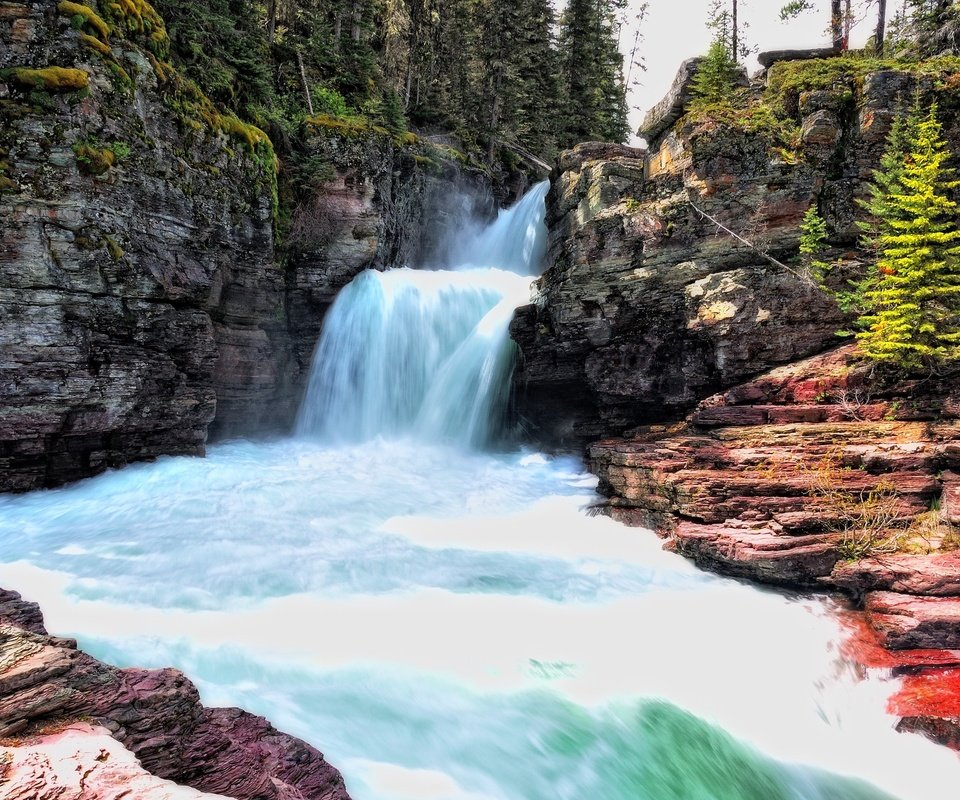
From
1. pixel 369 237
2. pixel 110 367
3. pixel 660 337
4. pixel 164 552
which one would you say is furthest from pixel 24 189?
pixel 660 337

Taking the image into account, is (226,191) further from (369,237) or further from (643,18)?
(643,18)

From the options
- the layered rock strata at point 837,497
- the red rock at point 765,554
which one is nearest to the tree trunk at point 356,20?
the layered rock strata at point 837,497

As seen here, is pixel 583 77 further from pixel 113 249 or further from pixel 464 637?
pixel 464 637

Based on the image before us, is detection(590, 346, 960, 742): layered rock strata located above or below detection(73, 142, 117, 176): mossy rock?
below

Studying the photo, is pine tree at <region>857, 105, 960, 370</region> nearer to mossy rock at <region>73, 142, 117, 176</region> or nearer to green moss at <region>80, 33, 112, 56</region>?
mossy rock at <region>73, 142, 117, 176</region>

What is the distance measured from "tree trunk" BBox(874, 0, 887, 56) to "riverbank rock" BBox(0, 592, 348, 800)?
19413mm

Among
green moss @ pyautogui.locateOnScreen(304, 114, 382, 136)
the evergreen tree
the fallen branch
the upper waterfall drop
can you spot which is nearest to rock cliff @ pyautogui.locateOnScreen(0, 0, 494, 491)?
green moss @ pyautogui.locateOnScreen(304, 114, 382, 136)

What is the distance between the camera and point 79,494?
11.4 metres

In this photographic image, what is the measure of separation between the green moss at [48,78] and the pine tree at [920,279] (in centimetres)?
1473

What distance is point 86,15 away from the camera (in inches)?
420

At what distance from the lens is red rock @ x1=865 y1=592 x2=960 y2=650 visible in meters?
6.21

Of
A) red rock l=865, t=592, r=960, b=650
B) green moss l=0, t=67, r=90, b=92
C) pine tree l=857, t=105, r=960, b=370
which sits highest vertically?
green moss l=0, t=67, r=90, b=92

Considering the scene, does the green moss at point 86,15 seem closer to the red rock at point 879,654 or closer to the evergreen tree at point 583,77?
the red rock at point 879,654

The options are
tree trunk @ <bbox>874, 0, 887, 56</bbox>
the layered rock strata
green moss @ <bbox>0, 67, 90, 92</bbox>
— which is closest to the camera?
the layered rock strata
